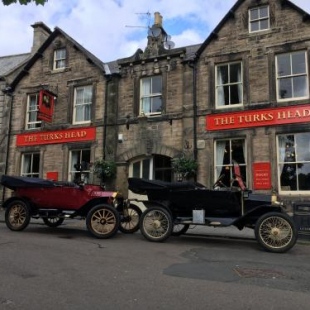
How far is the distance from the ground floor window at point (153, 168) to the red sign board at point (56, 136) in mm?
2560

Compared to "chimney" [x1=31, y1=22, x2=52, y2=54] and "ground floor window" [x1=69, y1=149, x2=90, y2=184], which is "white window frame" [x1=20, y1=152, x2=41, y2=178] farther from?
"chimney" [x1=31, y1=22, x2=52, y2=54]

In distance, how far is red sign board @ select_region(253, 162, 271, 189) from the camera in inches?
587

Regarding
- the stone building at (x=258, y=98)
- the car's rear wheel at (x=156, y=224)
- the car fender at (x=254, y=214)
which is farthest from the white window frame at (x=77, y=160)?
the car fender at (x=254, y=214)

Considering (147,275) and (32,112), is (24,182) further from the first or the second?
(32,112)

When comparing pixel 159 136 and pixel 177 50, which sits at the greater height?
pixel 177 50

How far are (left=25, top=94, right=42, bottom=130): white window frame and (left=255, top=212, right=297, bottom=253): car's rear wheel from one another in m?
14.2

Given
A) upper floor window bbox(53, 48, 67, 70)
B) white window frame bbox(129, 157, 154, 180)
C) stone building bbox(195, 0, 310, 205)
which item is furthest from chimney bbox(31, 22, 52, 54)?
stone building bbox(195, 0, 310, 205)

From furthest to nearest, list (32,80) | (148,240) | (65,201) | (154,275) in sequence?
(32,80), (65,201), (148,240), (154,275)

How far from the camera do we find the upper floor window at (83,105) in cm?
1914

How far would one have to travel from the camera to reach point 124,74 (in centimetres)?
1859

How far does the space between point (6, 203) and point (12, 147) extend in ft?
30.5

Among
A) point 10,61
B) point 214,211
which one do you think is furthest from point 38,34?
point 214,211

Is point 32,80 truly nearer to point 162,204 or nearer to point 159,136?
point 159,136

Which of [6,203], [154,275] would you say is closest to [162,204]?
[154,275]
